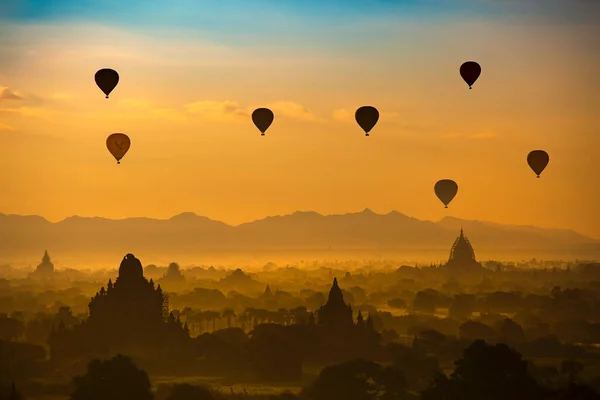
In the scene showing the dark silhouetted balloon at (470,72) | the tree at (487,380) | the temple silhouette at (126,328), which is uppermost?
the dark silhouetted balloon at (470,72)

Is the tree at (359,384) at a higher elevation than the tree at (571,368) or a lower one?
lower

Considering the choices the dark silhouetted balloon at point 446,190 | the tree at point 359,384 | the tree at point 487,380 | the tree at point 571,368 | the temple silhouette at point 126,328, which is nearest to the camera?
the tree at point 487,380

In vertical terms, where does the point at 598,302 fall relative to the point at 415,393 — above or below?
above

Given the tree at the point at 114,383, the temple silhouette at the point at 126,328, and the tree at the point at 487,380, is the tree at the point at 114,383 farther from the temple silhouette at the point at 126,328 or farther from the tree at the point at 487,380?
the temple silhouette at the point at 126,328

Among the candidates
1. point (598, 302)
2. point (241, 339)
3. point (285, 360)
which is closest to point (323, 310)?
point (241, 339)

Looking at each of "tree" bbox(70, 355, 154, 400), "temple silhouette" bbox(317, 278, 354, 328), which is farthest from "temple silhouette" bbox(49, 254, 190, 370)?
"tree" bbox(70, 355, 154, 400)

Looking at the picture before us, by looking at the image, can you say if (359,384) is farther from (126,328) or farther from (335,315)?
(126,328)

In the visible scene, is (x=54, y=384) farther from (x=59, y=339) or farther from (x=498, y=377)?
(x=498, y=377)

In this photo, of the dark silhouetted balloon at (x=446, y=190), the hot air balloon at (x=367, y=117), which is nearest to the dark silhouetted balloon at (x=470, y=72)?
the hot air balloon at (x=367, y=117)
